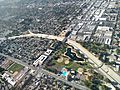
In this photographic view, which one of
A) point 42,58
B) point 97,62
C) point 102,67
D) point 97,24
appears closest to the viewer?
point 102,67

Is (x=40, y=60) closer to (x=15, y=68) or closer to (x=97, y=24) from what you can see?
(x=15, y=68)

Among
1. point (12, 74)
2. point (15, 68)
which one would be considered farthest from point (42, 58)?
point (12, 74)

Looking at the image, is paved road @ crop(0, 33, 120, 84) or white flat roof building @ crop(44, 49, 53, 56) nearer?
Answer: paved road @ crop(0, 33, 120, 84)

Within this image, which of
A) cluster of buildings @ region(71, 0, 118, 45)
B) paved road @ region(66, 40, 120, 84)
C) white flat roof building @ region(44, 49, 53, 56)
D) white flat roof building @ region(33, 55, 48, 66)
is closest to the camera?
paved road @ region(66, 40, 120, 84)

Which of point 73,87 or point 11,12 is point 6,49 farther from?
point 11,12

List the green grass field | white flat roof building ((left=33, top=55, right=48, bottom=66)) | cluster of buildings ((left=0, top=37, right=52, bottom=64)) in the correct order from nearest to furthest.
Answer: the green grass field → white flat roof building ((left=33, top=55, right=48, bottom=66)) → cluster of buildings ((left=0, top=37, right=52, bottom=64))

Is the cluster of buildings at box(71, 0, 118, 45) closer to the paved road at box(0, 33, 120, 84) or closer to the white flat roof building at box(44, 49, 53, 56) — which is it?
the paved road at box(0, 33, 120, 84)

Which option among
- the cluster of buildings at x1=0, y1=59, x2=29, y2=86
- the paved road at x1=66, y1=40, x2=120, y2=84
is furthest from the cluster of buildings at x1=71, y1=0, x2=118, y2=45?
the cluster of buildings at x1=0, y1=59, x2=29, y2=86

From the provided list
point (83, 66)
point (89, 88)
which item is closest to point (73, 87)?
point (89, 88)

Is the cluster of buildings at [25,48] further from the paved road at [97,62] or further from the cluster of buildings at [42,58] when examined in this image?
the paved road at [97,62]

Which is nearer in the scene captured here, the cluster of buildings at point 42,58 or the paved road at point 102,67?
the paved road at point 102,67

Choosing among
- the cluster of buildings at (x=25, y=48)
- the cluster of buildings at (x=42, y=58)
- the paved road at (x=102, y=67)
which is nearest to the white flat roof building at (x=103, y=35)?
the paved road at (x=102, y=67)
